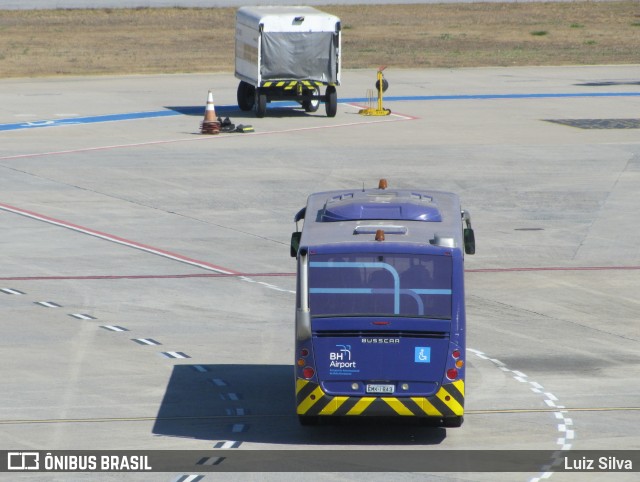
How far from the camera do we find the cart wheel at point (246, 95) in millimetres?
49509

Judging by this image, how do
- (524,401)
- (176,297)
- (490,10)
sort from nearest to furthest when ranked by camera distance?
1. (524,401)
2. (176,297)
3. (490,10)

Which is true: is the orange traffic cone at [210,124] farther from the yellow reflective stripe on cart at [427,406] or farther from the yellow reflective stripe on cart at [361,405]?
the yellow reflective stripe on cart at [427,406]

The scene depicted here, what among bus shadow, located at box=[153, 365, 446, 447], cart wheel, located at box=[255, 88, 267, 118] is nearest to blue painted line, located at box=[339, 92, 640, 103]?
cart wheel, located at box=[255, 88, 267, 118]

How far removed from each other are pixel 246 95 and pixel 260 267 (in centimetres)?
2437

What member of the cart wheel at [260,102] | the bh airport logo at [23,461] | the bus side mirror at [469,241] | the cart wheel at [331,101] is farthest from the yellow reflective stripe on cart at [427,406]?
the cart wheel at [331,101]

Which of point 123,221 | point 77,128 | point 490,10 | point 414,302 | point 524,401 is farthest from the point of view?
point 490,10

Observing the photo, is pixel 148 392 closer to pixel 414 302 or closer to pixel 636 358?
pixel 414 302

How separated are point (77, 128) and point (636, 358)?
29.9m

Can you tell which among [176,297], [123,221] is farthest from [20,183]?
[176,297]

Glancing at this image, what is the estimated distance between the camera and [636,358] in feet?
66.4

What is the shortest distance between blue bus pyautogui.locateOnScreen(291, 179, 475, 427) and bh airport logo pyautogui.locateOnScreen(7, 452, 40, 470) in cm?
313

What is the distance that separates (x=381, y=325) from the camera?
16.0m

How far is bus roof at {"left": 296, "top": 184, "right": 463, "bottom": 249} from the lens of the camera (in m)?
16.4

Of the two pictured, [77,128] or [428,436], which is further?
[77,128]
